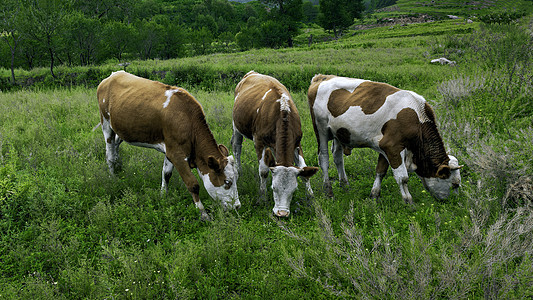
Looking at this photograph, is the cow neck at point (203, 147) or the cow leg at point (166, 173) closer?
the cow neck at point (203, 147)

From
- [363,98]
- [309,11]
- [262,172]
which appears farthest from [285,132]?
[309,11]

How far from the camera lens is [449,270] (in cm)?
279

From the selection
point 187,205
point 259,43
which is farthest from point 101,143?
point 259,43

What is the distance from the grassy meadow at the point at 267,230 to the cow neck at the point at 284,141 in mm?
865

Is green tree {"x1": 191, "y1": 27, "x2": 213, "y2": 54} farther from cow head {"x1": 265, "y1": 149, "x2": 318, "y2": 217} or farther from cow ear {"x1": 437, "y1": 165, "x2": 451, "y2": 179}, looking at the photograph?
cow ear {"x1": 437, "y1": 165, "x2": 451, "y2": 179}

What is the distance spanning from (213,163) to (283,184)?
45.1 inches

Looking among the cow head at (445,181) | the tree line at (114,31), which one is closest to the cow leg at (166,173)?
the cow head at (445,181)

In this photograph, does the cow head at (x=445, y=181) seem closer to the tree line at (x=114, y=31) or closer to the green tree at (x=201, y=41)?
the tree line at (x=114, y=31)

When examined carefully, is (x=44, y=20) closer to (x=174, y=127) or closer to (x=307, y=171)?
(x=174, y=127)

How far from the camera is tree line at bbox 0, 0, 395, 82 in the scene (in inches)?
826

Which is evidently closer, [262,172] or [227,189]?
[227,189]

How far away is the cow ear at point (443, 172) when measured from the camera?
4.74m

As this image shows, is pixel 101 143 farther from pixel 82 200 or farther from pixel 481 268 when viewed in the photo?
pixel 481 268

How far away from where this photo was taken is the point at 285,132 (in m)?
4.93
